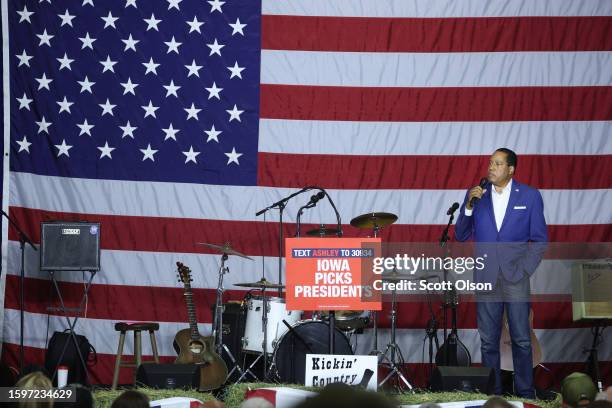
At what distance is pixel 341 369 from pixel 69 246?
11.5 ft

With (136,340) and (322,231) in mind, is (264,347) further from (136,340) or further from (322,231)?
(136,340)

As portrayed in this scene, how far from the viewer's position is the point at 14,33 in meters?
8.74

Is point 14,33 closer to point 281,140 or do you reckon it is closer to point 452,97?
point 281,140

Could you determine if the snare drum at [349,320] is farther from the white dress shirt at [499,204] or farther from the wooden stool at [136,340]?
the wooden stool at [136,340]

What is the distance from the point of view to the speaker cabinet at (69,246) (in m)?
7.86

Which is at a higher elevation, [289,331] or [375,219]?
[375,219]

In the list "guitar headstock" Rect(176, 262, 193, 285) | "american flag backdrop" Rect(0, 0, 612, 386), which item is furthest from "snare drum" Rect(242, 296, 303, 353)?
"american flag backdrop" Rect(0, 0, 612, 386)

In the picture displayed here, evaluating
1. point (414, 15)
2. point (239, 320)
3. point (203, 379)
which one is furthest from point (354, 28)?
point (203, 379)

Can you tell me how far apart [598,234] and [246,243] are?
3.26 meters

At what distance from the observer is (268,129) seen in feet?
28.7

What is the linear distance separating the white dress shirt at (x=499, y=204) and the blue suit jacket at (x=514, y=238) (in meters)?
0.03

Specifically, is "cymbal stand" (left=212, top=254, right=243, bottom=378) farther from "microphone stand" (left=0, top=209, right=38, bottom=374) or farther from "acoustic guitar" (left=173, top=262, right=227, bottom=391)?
"microphone stand" (left=0, top=209, right=38, bottom=374)

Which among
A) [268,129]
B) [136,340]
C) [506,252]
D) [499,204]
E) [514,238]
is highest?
[268,129]

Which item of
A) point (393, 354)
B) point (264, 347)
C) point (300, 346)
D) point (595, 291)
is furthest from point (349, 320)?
point (595, 291)
